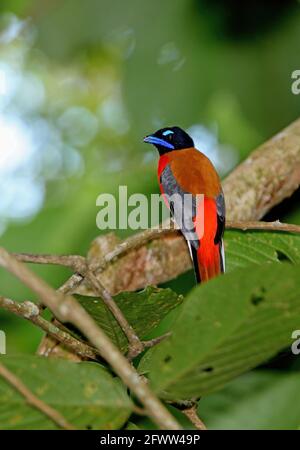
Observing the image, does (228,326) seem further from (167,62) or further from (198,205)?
(167,62)

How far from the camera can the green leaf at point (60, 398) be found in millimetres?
1377

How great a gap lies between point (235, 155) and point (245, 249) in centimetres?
275

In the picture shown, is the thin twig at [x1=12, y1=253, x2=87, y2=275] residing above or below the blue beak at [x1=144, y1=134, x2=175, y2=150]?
below

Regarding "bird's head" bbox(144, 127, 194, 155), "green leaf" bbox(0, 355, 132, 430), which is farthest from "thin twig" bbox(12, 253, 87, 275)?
"bird's head" bbox(144, 127, 194, 155)

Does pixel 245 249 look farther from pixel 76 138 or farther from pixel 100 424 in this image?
pixel 76 138

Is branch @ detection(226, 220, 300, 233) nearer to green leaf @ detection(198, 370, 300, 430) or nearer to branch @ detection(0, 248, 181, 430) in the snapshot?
green leaf @ detection(198, 370, 300, 430)

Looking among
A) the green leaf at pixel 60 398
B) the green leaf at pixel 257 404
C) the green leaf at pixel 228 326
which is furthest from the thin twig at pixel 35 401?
the green leaf at pixel 257 404

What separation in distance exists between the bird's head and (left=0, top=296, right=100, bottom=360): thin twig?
215 cm

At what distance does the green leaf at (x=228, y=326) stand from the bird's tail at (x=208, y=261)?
134 cm
